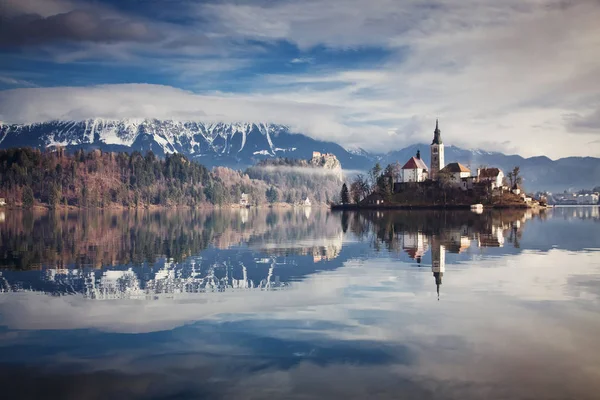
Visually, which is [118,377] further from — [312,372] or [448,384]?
[448,384]

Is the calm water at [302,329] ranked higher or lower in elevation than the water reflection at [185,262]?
lower

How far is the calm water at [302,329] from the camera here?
17.3 m

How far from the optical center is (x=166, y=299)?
101ft

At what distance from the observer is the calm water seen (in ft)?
56.8

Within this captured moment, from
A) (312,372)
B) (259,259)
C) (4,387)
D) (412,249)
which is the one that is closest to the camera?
(4,387)

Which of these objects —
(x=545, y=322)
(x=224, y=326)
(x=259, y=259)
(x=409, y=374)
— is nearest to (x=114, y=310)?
(x=224, y=326)

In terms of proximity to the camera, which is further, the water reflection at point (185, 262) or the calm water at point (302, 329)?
the water reflection at point (185, 262)

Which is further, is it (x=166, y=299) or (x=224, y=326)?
(x=166, y=299)

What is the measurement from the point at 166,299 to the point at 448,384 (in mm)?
17688

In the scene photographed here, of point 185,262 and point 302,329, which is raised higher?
point 185,262

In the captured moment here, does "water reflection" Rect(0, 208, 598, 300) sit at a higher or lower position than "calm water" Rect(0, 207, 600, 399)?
higher

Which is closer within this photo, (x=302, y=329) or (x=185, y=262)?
(x=302, y=329)

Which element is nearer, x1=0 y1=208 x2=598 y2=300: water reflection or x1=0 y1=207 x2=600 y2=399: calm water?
x1=0 y1=207 x2=600 y2=399: calm water

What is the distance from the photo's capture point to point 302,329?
78.1 ft
